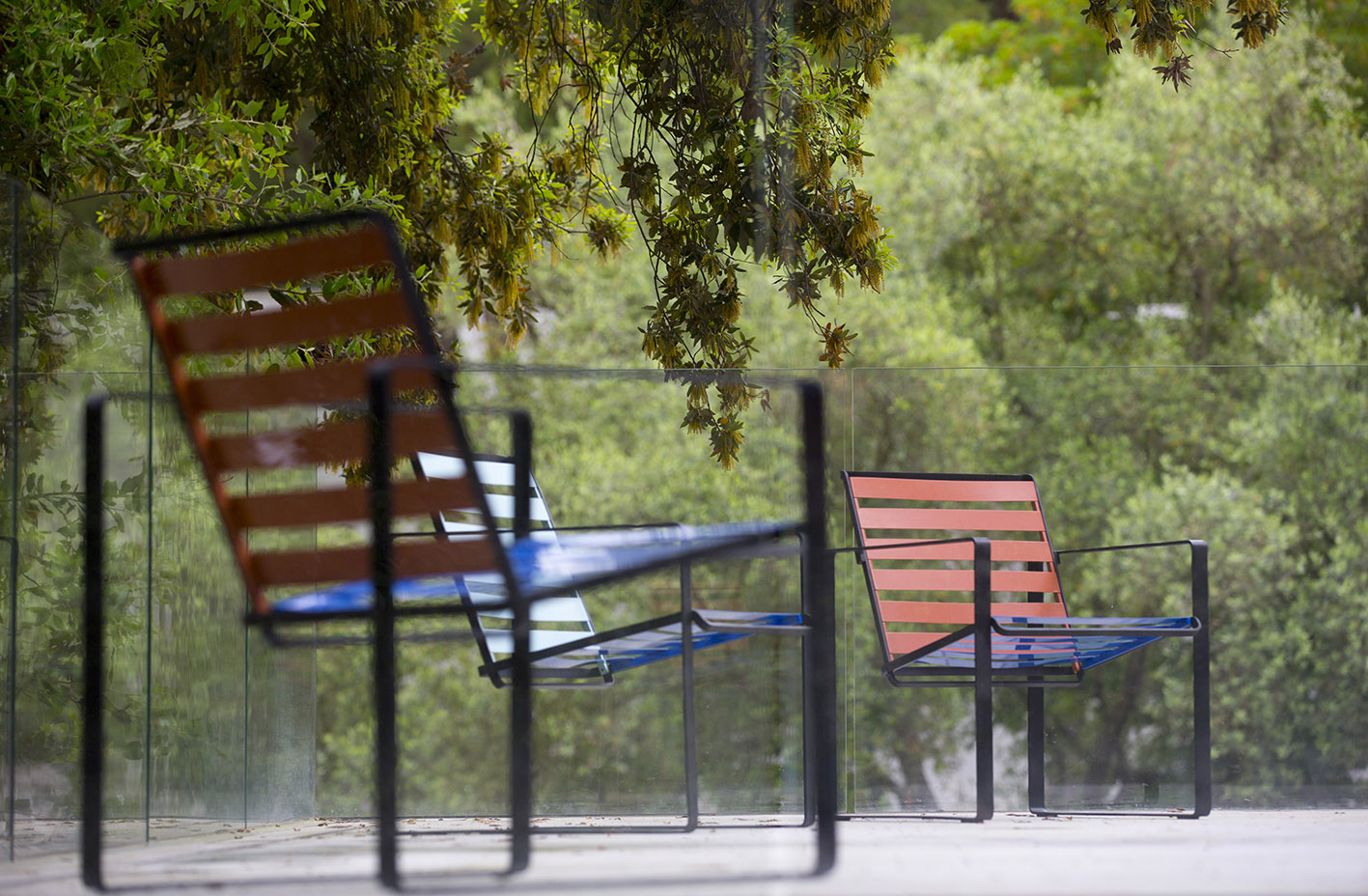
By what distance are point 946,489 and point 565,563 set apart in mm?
1982

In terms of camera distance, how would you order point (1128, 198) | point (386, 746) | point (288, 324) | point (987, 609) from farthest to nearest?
point (1128, 198) < point (987, 609) < point (288, 324) < point (386, 746)

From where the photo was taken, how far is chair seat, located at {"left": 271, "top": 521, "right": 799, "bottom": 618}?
146 centimetres

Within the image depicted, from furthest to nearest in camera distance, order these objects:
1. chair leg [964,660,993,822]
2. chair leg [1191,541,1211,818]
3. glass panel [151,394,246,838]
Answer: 1. chair leg [1191,541,1211,818]
2. chair leg [964,660,993,822]
3. glass panel [151,394,246,838]

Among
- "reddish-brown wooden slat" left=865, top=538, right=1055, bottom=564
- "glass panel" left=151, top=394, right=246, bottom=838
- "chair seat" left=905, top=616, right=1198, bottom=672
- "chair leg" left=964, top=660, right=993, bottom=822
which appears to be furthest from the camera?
"reddish-brown wooden slat" left=865, top=538, right=1055, bottom=564

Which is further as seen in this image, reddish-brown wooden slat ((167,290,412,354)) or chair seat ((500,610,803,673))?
chair seat ((500,610,803,673))

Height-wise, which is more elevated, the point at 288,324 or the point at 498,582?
the point at 288,324

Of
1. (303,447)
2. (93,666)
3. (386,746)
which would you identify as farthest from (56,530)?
(386,746)

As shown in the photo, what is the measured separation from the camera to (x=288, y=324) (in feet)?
5.05

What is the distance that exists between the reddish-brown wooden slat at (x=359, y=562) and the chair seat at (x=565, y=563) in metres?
0.01

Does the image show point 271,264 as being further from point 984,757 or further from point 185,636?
point 984,757

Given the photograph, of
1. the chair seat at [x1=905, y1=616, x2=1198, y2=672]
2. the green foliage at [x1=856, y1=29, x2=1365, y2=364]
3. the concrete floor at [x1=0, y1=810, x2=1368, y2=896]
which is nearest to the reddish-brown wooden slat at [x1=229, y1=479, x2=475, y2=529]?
the concrete floor at [x1=0, y1=810, x2=1368, y2=896]

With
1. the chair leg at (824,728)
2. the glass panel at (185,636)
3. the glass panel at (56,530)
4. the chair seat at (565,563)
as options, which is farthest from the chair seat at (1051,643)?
the glass panel at (56,530)

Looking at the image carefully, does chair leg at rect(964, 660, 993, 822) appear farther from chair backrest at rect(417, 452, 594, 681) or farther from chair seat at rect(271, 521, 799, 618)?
chair seat at rect(271, 521, 799, 618)

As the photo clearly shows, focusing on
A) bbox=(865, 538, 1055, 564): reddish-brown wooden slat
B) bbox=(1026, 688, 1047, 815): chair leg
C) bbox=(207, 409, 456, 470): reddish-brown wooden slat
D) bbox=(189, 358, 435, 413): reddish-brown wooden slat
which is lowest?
bbox=(1026, 688, 1047, 815): chair leg
